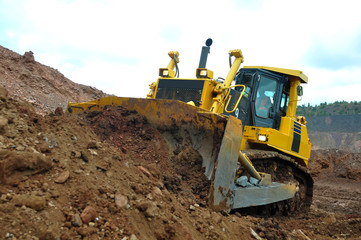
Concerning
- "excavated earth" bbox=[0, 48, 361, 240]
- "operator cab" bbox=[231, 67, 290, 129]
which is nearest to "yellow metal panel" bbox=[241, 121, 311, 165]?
"operator cab" bbox=[231, 67, 290, 129]

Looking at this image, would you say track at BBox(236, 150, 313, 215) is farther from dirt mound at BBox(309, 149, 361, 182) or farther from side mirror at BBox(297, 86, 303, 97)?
dirt mound at BBox(309, 149, 361, 182)

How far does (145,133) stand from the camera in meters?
5.50

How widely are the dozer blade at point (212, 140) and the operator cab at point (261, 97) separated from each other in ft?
4.92

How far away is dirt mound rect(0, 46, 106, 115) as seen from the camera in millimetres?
11289

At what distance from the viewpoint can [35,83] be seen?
12648 millimetres

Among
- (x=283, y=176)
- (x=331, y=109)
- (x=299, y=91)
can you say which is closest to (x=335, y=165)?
(x=299, y=91)

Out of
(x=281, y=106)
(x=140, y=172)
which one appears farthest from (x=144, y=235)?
(x=281, y=106)

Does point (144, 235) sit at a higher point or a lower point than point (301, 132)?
lower

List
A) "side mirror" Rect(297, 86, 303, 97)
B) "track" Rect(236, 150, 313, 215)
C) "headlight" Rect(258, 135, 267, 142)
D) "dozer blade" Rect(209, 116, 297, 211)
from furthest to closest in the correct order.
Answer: "side mirror" Rect(297, 86, 303, 97) → "headlight" Rect(258, 135, 267, 142) → "track" Rect(236, 150, 313, 215) → "dozer blade" Rect(209, 116, 297, 211)

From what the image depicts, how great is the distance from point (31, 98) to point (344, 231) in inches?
383

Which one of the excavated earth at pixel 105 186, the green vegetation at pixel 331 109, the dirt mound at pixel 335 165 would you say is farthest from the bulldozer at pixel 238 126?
the green vegetation at pixel 331 109

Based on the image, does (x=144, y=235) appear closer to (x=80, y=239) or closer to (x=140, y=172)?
(x=80, y=239)

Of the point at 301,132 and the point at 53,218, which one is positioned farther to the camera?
the point at 301,132

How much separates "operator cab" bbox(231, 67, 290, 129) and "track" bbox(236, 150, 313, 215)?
80 cm
